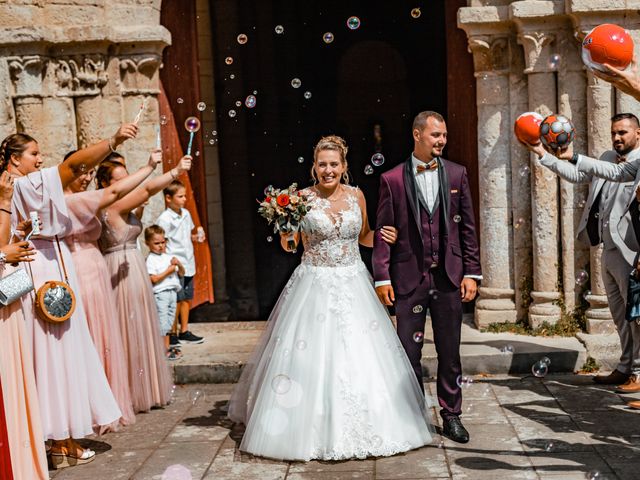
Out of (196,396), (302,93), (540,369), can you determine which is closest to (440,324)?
(540,369)

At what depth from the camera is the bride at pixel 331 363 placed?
18.7ft

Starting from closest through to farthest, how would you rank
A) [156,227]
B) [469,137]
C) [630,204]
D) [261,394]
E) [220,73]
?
1. [261,394]
2. [630,204]
3. [156,227]
4. [469,137]
5. [220,73]

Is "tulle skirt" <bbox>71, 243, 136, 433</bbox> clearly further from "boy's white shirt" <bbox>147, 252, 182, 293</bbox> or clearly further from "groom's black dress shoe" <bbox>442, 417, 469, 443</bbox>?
"groom's black dress shoe" <bbox>442, 417, 469, 443</bbox>

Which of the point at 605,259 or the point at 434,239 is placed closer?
the point at 434,239

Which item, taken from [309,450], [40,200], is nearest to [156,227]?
[40,200]

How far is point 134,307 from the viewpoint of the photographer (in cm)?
707

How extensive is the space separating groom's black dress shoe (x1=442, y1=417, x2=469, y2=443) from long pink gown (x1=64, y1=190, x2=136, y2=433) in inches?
92.0

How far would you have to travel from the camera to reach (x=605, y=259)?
7141 mm

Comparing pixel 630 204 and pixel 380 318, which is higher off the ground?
pixel 630 204

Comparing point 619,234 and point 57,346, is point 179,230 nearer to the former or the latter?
point 57,346

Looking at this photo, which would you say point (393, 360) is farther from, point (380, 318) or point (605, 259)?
point (605, 259)

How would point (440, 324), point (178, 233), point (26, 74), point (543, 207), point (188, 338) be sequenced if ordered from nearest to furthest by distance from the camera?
point (440, 324) < point (543, 207) < point (178, 233) < point (26, 74) < point (188, 338)

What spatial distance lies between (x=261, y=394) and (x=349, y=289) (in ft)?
2.91

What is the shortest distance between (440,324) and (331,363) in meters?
0.80
